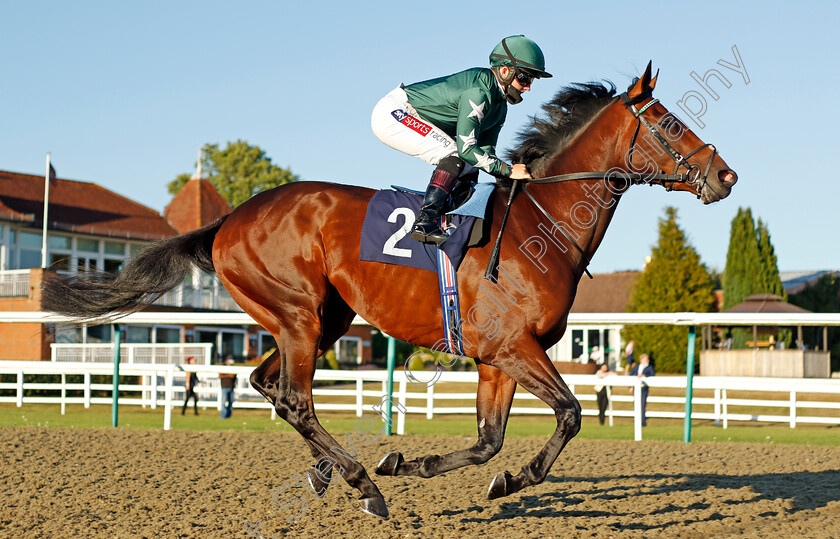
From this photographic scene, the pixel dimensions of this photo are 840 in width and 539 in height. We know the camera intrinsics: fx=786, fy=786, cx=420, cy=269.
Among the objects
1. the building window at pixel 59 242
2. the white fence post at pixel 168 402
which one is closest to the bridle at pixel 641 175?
the white fence post at pixel 168 402

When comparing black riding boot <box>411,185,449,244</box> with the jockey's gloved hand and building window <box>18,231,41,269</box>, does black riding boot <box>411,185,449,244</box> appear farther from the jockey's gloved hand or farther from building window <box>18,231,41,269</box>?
building window <box>18,231,41,269</box>

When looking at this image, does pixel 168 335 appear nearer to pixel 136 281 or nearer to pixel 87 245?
pixel 87 245

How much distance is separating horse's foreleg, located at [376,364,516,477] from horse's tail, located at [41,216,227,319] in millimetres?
1926

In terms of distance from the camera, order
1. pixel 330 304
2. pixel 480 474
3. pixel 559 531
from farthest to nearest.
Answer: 1. pixel 480 474
2. pixel 330 304
3. pixel 559 531

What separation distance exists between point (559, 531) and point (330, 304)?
6.02 ft

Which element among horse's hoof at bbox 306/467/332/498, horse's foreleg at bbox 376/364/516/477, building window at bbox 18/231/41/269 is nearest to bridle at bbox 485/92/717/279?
horse's foreleg at bbox 376/364/516/477

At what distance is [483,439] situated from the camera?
4.15m

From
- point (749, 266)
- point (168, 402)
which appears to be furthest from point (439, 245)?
point (749, 266)

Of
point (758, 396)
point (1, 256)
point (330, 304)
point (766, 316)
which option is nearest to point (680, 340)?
point (758, 396)

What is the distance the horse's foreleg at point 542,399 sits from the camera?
3912 millimetres

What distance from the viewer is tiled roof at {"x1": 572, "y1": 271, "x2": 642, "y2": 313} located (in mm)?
40656

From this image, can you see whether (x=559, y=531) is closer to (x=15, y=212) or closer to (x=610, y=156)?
(x=610, y=156)

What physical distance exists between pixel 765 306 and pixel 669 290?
19.5 ft

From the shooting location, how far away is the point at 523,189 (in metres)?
4.43
